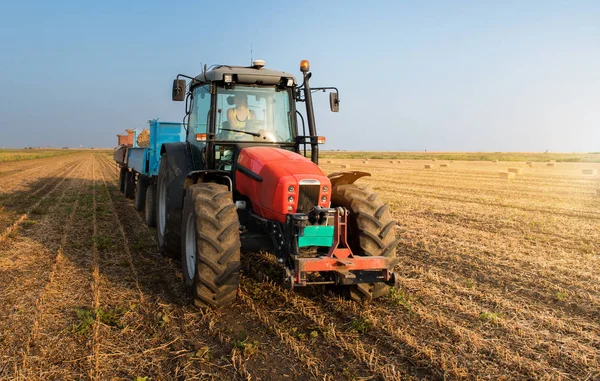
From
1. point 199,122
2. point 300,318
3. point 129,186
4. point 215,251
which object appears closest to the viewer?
point 215,251

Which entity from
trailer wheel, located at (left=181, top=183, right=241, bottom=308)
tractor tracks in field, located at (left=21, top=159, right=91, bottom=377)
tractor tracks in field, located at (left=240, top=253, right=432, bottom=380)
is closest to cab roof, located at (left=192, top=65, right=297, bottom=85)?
trailer wheel, located at (left=181, top=183, right=241, bottom=308)

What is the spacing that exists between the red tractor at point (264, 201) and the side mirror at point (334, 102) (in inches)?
0.6

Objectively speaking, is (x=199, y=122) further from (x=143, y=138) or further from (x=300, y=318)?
(x=143, y=138)

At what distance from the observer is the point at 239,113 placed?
19.0ft

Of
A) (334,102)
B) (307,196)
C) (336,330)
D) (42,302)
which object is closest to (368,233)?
(307,196)

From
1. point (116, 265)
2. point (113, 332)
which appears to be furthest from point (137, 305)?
point (116, 265)

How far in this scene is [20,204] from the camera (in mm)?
12422

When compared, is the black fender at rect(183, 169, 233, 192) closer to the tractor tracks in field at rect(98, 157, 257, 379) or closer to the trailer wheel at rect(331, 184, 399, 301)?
the tractor tracks in field at rect(98, 157, 257, 379)

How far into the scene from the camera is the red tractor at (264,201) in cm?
445

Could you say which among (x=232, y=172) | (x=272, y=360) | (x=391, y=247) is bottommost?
(x=272, y=360)

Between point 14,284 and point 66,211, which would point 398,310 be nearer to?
point 14,284

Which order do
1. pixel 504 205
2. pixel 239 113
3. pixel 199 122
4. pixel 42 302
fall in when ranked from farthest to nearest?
pixel 504 205 → pixel 199 122 → pixel 239 113 → pixel 42 302

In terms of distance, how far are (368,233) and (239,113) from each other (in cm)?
228

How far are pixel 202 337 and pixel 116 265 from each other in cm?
287
